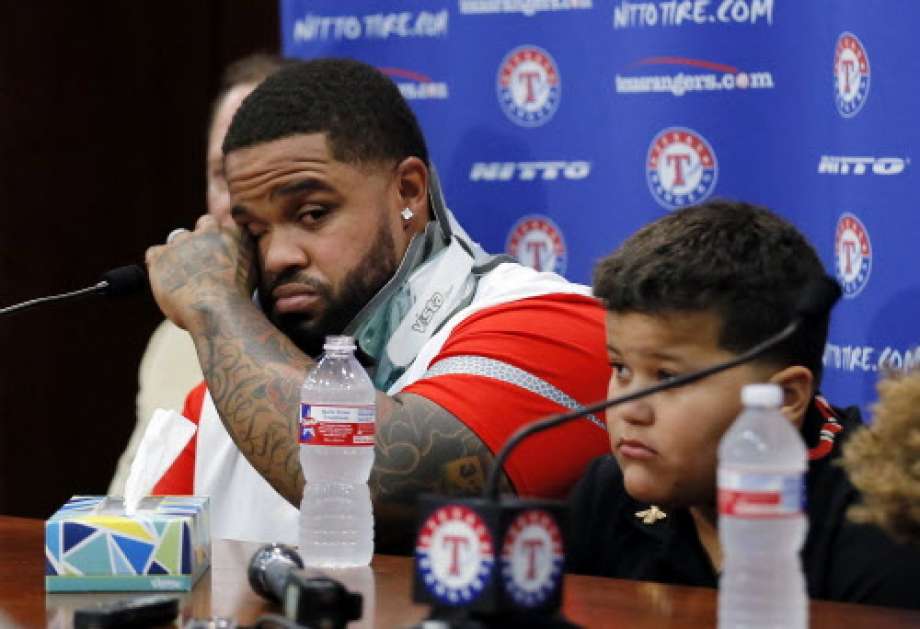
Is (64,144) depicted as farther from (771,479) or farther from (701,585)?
(771,479)

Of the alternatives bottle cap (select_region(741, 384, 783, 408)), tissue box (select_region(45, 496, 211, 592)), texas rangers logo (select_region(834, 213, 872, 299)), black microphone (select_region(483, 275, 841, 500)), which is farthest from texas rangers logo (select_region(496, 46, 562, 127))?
bottle cap (select_region(741, 384, 783, 408))

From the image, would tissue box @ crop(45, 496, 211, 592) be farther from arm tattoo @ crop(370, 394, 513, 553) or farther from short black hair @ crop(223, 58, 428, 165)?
short black hair @ crop(223, 58, 428, 165)

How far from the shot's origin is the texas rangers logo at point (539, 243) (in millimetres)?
3209

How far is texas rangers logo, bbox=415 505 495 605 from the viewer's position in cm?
129

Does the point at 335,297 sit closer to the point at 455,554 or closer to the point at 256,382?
the point at 256,382

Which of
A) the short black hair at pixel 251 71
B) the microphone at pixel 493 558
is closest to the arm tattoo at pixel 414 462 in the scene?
the microphone at pixel 493 558

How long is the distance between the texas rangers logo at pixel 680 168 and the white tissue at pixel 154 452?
1.30 m

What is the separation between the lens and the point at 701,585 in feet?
6.44

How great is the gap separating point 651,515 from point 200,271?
899mm

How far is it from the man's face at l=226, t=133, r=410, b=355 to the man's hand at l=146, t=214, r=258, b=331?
3 cm

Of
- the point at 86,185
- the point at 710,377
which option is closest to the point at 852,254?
the point at 710,377

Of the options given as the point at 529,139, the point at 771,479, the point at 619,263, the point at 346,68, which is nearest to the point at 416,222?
the point at 346,68

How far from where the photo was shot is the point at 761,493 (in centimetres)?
133

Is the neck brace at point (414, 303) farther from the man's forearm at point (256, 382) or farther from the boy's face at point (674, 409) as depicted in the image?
the boy's face at point (674, 409)
